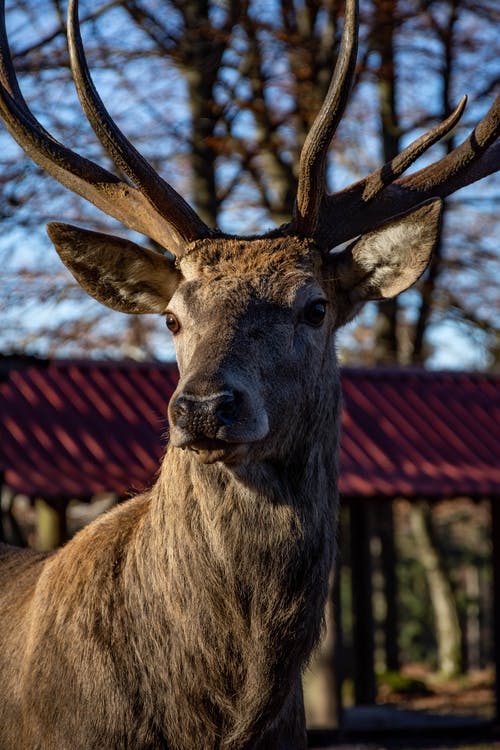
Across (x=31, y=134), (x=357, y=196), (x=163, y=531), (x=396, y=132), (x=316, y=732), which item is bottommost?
(x=316, y=732)

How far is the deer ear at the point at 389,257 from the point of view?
464 cm

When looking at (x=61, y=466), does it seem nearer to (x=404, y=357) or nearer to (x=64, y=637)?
(x=64, y=637)

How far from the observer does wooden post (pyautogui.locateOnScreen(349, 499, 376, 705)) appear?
13.5m

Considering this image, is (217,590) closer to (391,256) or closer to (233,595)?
(233,595)

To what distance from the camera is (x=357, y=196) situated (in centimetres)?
488

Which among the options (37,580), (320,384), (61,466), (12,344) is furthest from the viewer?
(12,344)

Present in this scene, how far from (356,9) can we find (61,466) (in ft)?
24.6

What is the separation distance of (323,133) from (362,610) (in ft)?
34.1

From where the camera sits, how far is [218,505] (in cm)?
408

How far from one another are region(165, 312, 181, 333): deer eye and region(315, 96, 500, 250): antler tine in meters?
0.76

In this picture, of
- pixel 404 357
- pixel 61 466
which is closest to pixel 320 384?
pixel 61 466

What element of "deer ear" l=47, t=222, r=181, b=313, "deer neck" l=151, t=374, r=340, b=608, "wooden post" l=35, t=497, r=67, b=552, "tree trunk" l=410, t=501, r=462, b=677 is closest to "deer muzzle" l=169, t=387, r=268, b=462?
"deer neck" l=151, t=374, r=340, b=608

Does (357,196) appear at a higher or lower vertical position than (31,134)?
lower

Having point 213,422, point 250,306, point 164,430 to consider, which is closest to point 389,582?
point 164,430
